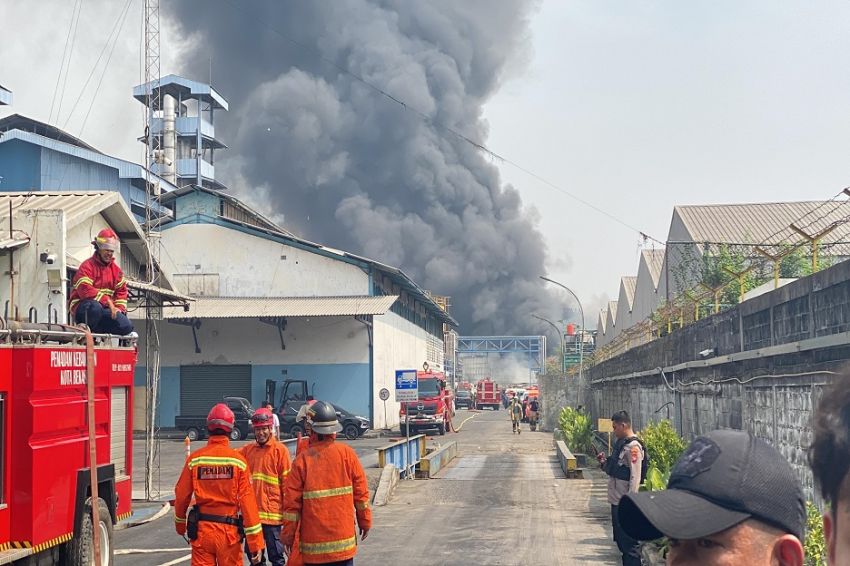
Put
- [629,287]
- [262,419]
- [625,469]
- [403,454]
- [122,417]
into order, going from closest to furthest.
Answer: [262,419], [625,469], [122,417], [403,454], [629,287]

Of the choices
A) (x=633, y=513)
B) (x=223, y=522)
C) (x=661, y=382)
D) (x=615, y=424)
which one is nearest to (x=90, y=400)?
(x=223, y=522)

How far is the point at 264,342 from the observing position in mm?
46156

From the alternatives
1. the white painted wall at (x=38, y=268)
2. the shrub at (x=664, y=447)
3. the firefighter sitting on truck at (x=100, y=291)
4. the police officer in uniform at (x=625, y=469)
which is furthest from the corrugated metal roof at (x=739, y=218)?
the firefighter sitting on truck at (x=100, y=291)

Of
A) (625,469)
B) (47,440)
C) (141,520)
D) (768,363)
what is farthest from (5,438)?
(141,520)

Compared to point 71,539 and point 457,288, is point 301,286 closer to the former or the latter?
point 71,539

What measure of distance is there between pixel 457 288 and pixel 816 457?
94.9 meters

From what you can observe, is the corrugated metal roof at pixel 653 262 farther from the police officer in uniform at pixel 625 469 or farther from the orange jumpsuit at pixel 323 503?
the orange jumpsuit at pixel 323 503

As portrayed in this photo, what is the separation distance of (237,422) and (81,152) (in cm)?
1969

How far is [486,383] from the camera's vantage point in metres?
83.1

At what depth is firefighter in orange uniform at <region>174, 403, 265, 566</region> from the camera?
7.29 m

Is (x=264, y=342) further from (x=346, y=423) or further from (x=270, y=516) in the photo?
(x=270, y=516)

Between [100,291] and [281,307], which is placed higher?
[281,307]

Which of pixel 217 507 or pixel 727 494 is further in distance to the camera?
pixel 217 507

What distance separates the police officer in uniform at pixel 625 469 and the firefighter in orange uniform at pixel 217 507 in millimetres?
3617
